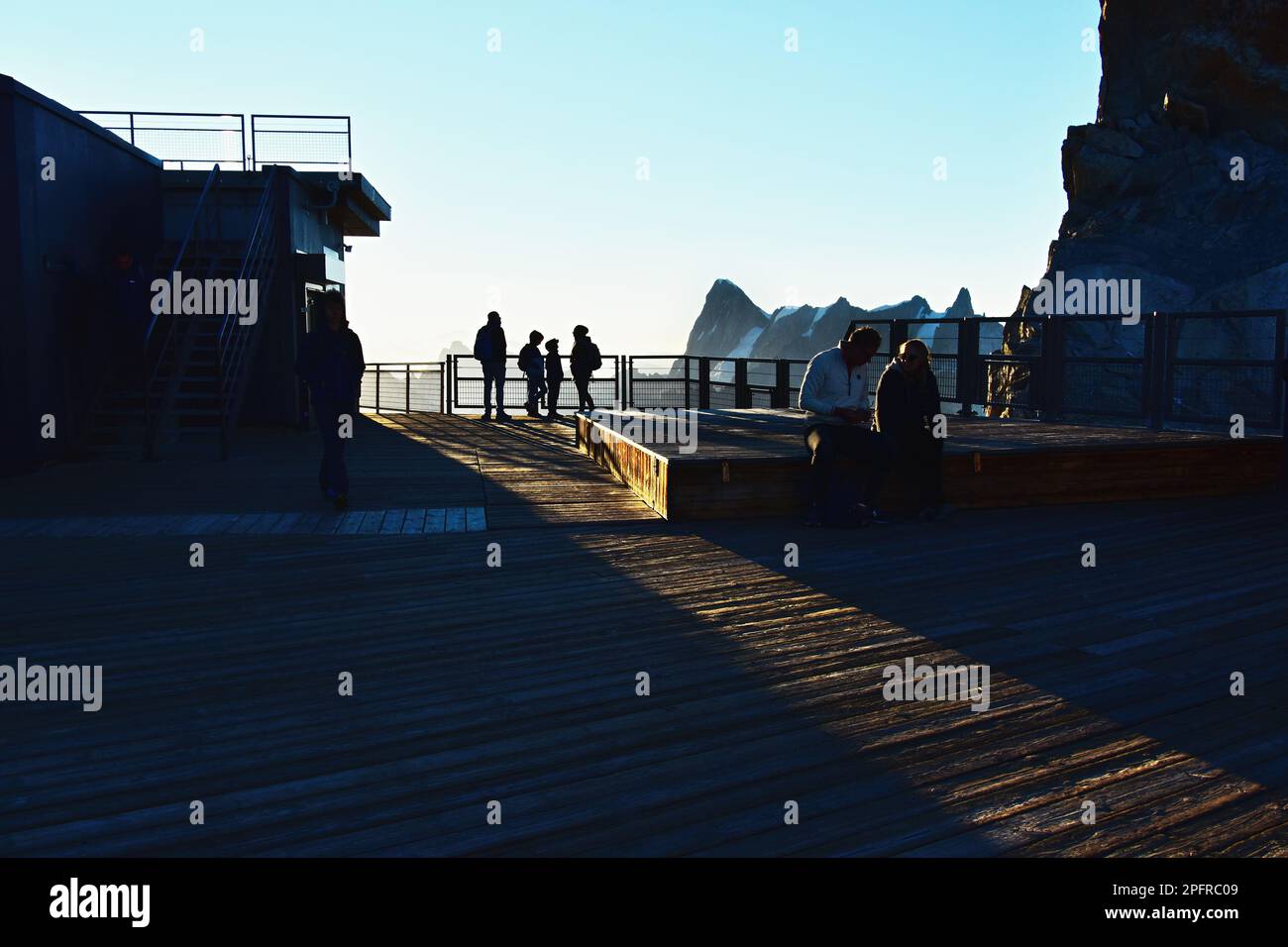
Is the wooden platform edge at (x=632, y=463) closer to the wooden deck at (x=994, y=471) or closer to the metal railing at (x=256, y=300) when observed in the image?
the wooden deck at (x=994, y=471)

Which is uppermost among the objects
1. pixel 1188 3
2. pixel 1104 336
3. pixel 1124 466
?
pixel 1188 3

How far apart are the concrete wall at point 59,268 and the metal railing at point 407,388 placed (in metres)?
8.71

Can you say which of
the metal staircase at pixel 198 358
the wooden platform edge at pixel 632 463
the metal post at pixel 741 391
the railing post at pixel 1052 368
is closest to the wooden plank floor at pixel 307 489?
the wooden platform edge at pixel 632 463

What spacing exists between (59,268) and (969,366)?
12346 millimetres

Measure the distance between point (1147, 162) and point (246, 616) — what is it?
63.0m

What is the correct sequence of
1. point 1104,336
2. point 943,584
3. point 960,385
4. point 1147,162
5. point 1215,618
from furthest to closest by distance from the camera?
point 1147,162 → point 1104,336 → point 960,385 → point 943,584 → point 1215,618

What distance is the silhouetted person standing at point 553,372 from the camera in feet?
76.7

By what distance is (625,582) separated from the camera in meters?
6.92

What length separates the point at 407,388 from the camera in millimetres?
26609

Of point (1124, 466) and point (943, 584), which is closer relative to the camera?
point (943, 584)

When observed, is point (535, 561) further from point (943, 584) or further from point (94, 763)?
point (94, 763)

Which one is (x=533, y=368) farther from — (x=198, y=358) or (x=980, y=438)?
(x=980, y=438)

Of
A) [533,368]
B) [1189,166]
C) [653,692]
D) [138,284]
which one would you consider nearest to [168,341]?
[138,284]
